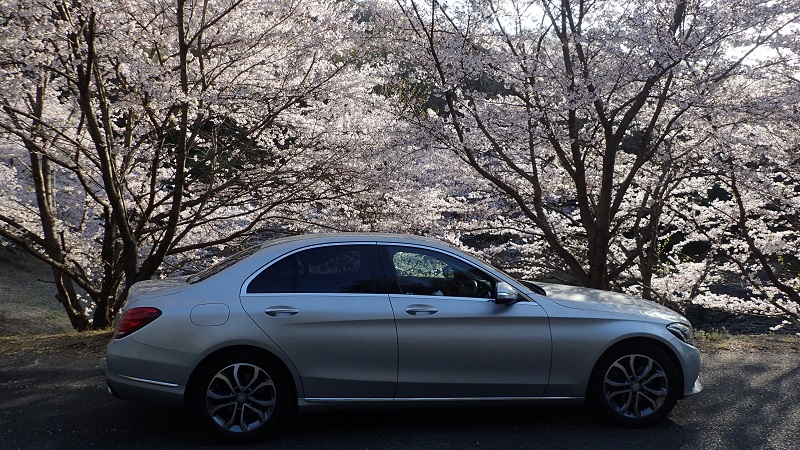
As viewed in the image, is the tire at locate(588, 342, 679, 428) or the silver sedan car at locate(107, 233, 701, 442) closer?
the silver sedan car at locate(107, 233, 701, 442)

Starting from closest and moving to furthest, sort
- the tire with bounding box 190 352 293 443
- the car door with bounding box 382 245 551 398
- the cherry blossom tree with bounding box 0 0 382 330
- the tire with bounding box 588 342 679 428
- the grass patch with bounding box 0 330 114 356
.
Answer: the tire with bounding box 190 352 293 443 → the car door with bounding box 382 245 551 398 → the tire with bounding box 588 342 679 428 → the grass patch with bounding box 0 330 114 356 → the cherry blossom tree with bounding box 0 0 382 330

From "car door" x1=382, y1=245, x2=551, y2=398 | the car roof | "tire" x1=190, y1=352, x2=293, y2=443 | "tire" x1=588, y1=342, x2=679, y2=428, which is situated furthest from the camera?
the car roof

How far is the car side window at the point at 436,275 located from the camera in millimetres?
5211

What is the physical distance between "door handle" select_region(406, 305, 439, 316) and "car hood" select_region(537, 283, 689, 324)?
34.6 inches

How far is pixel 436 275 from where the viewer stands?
17.3ft

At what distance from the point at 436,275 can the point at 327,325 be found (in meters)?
0.86

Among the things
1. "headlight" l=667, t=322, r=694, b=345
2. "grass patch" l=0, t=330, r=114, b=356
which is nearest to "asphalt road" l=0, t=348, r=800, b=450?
"headlight" l=667, t=322, r=694, b=345

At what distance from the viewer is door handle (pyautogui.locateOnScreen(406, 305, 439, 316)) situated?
5047 millimetres

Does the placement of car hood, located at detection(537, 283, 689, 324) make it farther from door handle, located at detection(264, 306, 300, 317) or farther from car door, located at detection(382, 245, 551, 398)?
door handle, located at detection(264, 306, 300, 317)

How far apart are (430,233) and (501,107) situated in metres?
3.58

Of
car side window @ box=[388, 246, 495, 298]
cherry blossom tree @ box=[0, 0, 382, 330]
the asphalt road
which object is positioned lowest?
the asphalt road

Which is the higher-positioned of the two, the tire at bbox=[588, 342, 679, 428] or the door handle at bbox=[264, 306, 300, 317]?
the door handle at bbox=[264, 306, 300, 317]

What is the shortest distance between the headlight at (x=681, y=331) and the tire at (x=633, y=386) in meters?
Result: 0.20

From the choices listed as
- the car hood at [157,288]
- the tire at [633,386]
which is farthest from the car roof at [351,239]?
→ the tire at [633,386]
